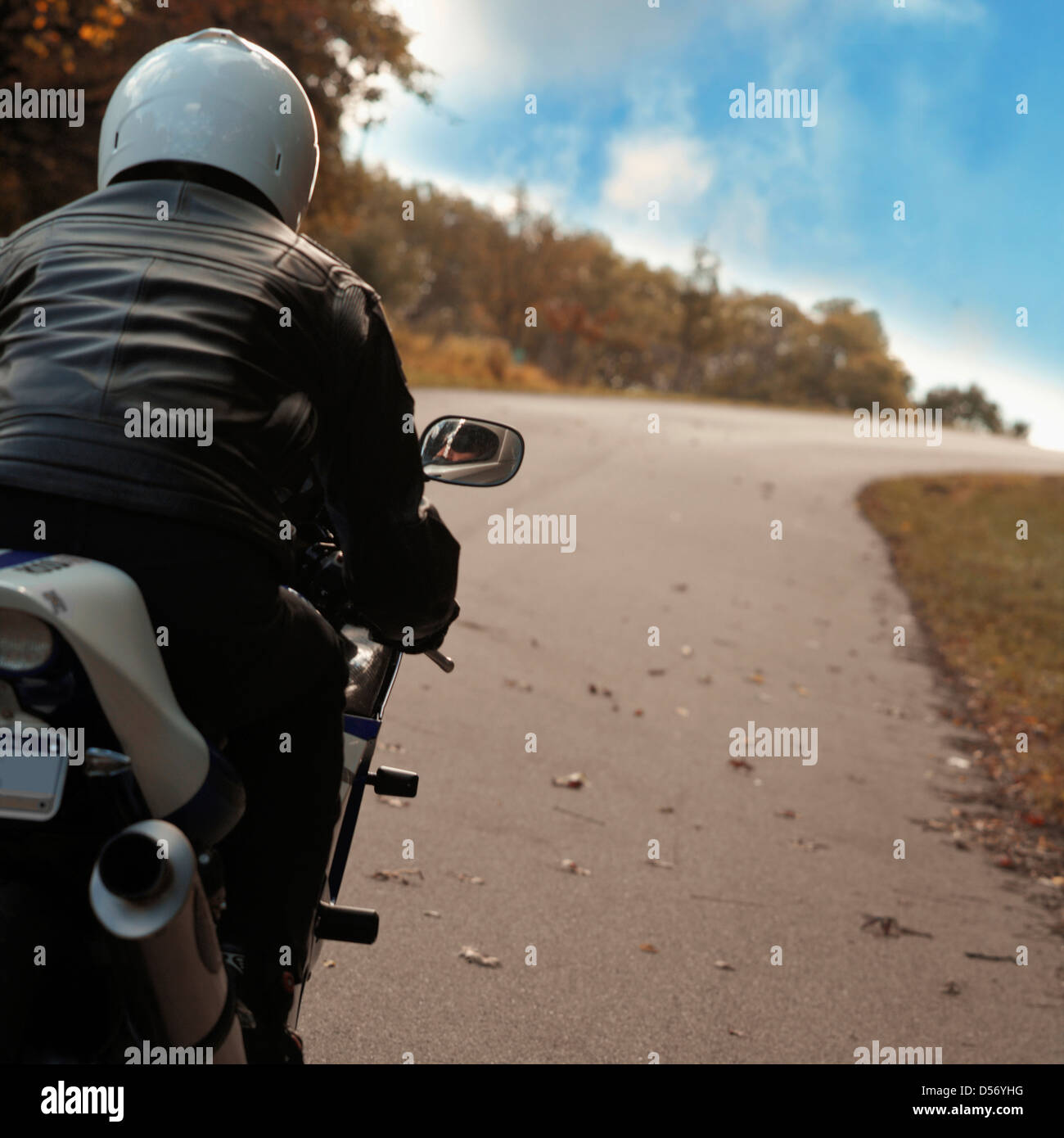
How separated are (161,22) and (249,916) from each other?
62.0 feet

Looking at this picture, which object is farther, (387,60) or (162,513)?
(387,60)

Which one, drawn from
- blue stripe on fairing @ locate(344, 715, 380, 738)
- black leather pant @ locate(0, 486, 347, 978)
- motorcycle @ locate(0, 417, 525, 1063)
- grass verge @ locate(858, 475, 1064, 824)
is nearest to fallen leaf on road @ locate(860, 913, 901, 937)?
grass verge @ locate(858, 475, 1064, 824)

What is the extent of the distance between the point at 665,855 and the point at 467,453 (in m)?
3.23

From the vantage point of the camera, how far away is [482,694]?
23.9 ft

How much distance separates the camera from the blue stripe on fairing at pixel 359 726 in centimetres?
267

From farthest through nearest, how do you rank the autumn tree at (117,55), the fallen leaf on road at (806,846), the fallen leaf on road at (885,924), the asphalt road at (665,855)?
the autumn tree at (117,55), the fallen leaf on road at (806,846), the fallen leaf on road at (885,924), the asphalt road at (665,855)

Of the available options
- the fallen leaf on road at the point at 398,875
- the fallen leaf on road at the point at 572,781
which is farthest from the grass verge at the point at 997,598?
the fallen leaf on road at the point at 398,875

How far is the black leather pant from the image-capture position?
74.1 inches

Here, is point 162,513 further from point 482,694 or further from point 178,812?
point 482,694

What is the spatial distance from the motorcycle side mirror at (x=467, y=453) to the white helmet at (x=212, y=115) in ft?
1.70

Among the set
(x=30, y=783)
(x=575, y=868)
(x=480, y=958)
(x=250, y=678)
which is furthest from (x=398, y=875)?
(x=30, y=783)

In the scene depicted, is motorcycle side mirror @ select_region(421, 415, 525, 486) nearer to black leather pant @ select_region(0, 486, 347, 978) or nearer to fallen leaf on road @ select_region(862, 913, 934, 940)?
black leather pant @ select_region(0, 486, 347, 978)

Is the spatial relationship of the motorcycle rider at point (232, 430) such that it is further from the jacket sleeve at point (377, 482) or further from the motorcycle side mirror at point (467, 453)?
the motorcycle side mirror at point (467, 453)
